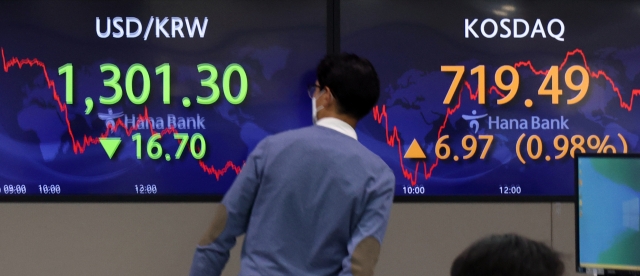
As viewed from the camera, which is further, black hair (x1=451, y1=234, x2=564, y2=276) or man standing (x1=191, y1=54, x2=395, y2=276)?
man standing (x1=191, y1=54, x2=395, y2=276)

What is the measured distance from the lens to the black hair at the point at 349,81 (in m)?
1.72

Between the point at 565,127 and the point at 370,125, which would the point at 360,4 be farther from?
the point at 565,127

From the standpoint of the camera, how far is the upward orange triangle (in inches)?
121

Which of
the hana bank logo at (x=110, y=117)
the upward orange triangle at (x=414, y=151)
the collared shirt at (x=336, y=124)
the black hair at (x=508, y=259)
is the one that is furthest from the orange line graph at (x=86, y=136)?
the black hair at (x=508, y=259)

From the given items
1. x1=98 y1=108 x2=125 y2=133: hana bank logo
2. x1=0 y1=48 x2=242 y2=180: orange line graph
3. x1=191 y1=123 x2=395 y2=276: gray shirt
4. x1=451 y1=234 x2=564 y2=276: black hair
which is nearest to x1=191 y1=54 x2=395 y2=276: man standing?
x1=191 y1=123 x2=395 y2=276: gray shirt

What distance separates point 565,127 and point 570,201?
318 millimetres

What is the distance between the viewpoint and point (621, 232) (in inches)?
88.9

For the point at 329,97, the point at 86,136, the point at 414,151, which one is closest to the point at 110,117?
the point at 86,136

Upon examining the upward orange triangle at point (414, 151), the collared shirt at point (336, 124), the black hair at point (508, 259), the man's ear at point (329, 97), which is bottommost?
the black hair at point (508, 259)

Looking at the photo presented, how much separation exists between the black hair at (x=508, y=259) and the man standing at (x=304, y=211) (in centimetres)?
45

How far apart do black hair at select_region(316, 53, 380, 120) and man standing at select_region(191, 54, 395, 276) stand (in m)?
0.09

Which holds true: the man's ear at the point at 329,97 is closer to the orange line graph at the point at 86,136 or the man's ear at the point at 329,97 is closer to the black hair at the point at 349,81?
the black hair at the point at 349,81

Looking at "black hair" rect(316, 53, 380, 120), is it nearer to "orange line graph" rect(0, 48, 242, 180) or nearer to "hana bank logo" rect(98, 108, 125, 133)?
"orange line graph" rect(0, 48, 242, 180)

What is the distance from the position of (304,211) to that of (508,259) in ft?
1.89
